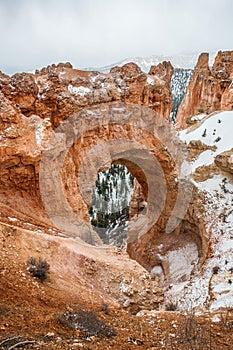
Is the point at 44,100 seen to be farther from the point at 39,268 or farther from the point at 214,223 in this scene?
the point at 214,223

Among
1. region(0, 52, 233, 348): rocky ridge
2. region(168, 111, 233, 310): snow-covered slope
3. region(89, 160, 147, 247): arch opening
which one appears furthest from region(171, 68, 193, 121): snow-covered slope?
region(0, 52, 233, 348): rocky ridge

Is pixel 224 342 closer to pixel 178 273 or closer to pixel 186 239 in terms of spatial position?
pixel 178 273

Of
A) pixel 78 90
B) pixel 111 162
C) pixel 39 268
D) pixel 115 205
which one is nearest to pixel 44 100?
pixel 78 90

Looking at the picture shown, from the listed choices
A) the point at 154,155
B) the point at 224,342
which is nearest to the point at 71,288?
the point at 224,342

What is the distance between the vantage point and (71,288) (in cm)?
682

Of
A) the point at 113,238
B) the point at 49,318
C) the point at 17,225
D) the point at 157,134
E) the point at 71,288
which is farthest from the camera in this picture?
the point at 113,238

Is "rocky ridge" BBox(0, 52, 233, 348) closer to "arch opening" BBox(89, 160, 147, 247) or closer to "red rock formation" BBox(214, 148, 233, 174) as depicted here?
"red rock formation" BBox(214, 148, 233, 174)

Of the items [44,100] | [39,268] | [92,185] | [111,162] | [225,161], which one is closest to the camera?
[39,268]

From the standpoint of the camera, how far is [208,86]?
34.1m

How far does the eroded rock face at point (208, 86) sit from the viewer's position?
31844 mm

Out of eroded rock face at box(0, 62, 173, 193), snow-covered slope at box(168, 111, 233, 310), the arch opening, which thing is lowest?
the arch opening

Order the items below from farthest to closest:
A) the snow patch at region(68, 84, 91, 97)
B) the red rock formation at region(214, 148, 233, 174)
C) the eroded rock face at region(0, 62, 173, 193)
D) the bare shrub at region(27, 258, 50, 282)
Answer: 1. the red rock formation at region(214, 148, 233, 174)
2. the snow patch at region(68, 84, 91, 97)
3. the eroded rock face at region(0, 62, 173, 193)
4. the bare shrub at region(27, 258, 50, 282)

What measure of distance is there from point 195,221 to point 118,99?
8098 millimetres

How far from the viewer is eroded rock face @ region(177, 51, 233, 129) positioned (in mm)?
31844
